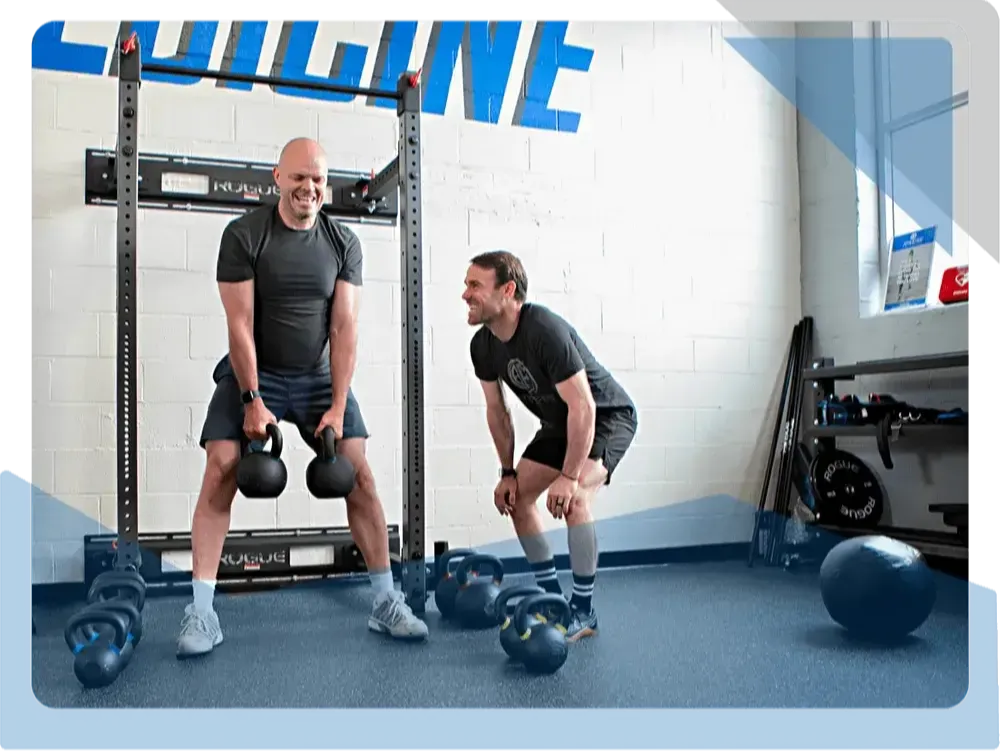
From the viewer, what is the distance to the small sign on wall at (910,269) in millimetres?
3553

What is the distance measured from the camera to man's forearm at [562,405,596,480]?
2.96 metres

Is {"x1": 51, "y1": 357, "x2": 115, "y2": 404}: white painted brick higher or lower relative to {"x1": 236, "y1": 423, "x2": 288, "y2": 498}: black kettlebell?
higher

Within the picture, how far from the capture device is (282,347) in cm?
281

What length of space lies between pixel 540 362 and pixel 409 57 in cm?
138

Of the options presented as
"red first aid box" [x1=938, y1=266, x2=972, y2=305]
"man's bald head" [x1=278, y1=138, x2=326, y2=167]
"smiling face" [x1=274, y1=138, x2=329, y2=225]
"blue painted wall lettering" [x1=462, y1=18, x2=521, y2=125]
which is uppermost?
"blue painted wall lettering" [x1=462, y1=18, x2=521, y2=125]

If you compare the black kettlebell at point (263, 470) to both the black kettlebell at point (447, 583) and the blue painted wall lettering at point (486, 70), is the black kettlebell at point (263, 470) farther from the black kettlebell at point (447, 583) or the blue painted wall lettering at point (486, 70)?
the blue painted wall lettering at point (486, 70)

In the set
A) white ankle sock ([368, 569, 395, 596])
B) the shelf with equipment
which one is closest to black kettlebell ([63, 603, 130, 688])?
white ankle sock ([368, 569, 395, 596])

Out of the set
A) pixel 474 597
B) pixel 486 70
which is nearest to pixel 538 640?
pixel 474 597

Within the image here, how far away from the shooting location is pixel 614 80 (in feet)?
11.0

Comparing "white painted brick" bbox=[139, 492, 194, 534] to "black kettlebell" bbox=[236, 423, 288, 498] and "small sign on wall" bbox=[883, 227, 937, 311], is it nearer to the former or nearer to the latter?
"black kettlebell" bbox=[236, 423, 288, 498]

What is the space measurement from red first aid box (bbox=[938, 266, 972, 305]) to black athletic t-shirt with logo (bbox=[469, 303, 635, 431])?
1.53 meters

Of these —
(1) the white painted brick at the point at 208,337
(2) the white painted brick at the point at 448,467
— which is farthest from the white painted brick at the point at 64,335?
(2) the white painted brick at the point at 448,467

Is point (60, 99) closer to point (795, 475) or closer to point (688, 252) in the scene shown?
point (688, 252)

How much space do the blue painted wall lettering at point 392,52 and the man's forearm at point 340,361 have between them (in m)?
1.10
